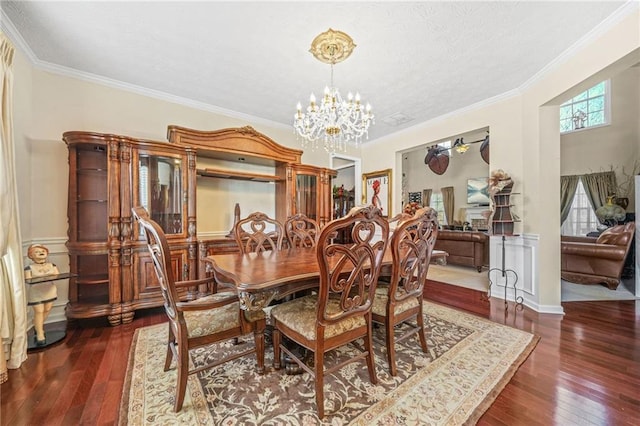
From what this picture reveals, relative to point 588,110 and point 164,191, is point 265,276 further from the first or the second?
point 588,110

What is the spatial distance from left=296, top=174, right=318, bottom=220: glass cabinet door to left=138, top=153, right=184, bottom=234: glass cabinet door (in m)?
1.67

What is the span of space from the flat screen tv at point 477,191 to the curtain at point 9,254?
9612 millimetres

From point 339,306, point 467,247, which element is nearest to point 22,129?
point 339,306

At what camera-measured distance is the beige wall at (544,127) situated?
80.6 inches

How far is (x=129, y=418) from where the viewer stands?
1.32 m

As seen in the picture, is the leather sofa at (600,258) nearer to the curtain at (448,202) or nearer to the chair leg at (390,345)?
the chair leg at (390,345)

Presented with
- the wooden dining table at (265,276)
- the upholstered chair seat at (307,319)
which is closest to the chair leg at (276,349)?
the upholstered chair seat at (307,319)

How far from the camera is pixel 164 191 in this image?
9.66 ft

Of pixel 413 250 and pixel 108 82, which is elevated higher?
pixel 108 82

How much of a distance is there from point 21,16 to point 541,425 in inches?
174

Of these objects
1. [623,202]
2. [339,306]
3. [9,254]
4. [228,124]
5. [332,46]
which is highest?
[332,46]

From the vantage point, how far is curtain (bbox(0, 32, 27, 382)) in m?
1.69

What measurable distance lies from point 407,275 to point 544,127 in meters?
2.65

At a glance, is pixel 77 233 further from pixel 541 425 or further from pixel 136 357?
pixel 541 425
